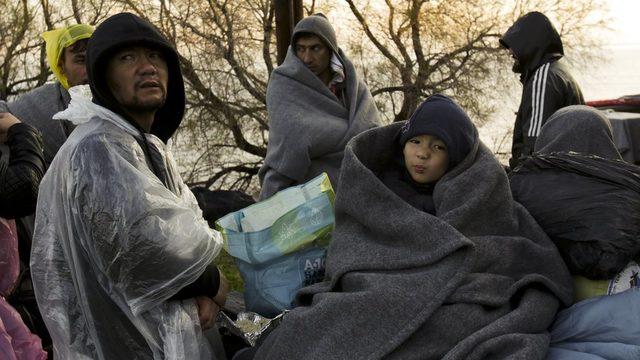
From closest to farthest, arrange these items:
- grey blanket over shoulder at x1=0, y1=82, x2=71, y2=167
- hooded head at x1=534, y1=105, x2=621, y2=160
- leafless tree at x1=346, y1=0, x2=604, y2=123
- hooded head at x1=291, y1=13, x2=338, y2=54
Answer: hooded head at x1=534, y1=105, x2=621, y2=160 → grey blanket over shoulder at x1=0, y1=82, x2=71, y2=167 → hooded head at x1=291, y1=13, x2=338, y2=54 → leafless tree at x1=346, y1=0, x2=604, y2=123

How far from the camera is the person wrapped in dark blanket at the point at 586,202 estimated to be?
2.44 meters

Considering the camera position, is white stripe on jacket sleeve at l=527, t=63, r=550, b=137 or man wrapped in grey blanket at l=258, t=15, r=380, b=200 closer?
man wrapped in grey blanket at l=258, t=15, r=380, b=200

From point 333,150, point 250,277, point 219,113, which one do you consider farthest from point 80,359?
point 219,113

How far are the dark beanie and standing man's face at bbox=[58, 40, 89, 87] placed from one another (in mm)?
1565

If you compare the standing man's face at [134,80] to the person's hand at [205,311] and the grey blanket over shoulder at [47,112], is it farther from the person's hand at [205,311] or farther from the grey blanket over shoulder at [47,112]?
the grey blanket over shoulder at [47,112]

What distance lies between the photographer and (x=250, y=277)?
2928 millimetres

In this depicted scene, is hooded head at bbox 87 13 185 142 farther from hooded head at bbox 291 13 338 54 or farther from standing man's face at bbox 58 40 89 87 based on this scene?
hooded head at bbox 291 13 338 54

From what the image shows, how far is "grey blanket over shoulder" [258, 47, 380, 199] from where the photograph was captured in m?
4.07

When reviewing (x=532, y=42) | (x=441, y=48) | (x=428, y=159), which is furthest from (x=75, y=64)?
(x=441, y=48)

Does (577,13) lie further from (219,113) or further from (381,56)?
(219,113)

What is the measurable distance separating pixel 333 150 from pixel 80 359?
2079 mm

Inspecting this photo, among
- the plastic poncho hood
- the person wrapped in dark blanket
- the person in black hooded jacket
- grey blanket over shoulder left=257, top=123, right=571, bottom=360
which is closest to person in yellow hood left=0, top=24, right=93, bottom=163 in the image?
the plastic poncho hood

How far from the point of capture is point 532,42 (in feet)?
15.6

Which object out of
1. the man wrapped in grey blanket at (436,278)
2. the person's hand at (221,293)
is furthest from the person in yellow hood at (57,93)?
the man wrapped in grey blanket at (436,278)
